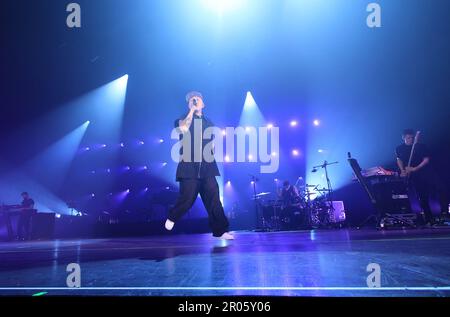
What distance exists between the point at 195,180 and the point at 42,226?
25.5 feet

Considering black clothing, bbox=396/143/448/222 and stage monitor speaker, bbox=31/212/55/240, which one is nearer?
black clothing, bbox=396/143/448/222

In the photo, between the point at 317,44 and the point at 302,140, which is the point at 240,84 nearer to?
the point at 317,44

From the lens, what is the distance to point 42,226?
29.7 feet

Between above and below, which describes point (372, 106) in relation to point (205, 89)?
below

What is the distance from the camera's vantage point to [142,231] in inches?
333

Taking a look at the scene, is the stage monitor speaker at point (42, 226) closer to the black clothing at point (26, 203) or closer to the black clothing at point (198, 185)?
the black clothing at point (26, 203)

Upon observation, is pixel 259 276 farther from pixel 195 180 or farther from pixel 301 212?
pixel 301 212

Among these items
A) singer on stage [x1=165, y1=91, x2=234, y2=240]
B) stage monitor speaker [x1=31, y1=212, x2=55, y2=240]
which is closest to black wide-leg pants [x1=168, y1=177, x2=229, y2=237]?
singer on stage [x1=165, y1=91, x2=234, y2=240]

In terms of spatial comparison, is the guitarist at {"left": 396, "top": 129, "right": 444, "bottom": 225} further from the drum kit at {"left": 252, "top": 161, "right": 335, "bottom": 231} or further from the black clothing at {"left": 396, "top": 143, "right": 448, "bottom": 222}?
the drum kit at {"left": 252, "top": 161, "right": 335, "bottom": 231}

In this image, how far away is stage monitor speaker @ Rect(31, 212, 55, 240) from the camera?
8.88 meters

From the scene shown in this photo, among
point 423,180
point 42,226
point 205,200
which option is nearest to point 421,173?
point 423,180

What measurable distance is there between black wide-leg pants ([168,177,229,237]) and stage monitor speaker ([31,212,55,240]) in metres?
7.26
